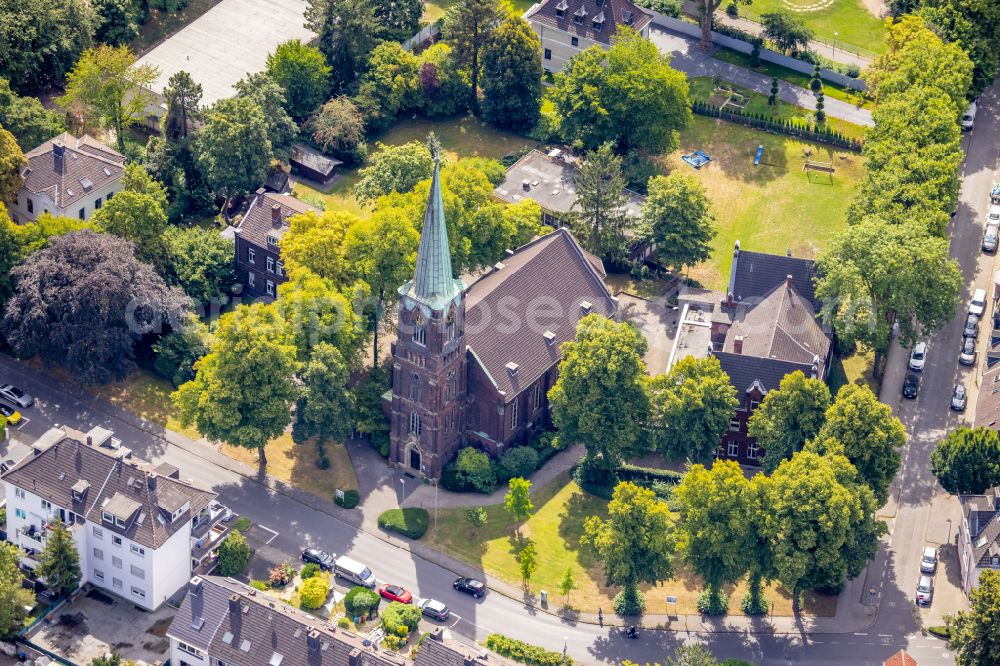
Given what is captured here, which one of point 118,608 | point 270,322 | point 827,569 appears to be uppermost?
point 270,322

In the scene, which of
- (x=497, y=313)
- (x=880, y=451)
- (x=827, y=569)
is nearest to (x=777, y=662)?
(x=827, y=569)

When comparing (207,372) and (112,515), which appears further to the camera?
(207,372)

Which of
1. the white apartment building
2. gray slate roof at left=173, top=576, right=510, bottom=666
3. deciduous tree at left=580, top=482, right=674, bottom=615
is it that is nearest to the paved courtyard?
the white apartment building

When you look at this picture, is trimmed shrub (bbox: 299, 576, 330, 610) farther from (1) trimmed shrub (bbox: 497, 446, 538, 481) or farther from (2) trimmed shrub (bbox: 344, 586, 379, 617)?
(1) trimmed shrub (bbox: 497, 446, 538, 481)

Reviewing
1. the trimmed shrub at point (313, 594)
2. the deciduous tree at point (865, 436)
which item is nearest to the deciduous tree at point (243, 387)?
the trimmed shrub at point (313, 594)

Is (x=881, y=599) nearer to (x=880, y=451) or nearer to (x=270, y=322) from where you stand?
(x=880, y=451)

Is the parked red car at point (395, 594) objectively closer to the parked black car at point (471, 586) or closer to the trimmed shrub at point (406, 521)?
the parked black car at point (471, 586)

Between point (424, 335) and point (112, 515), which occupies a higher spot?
point (424, 335)

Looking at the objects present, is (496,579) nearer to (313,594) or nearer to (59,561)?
(313,594)
